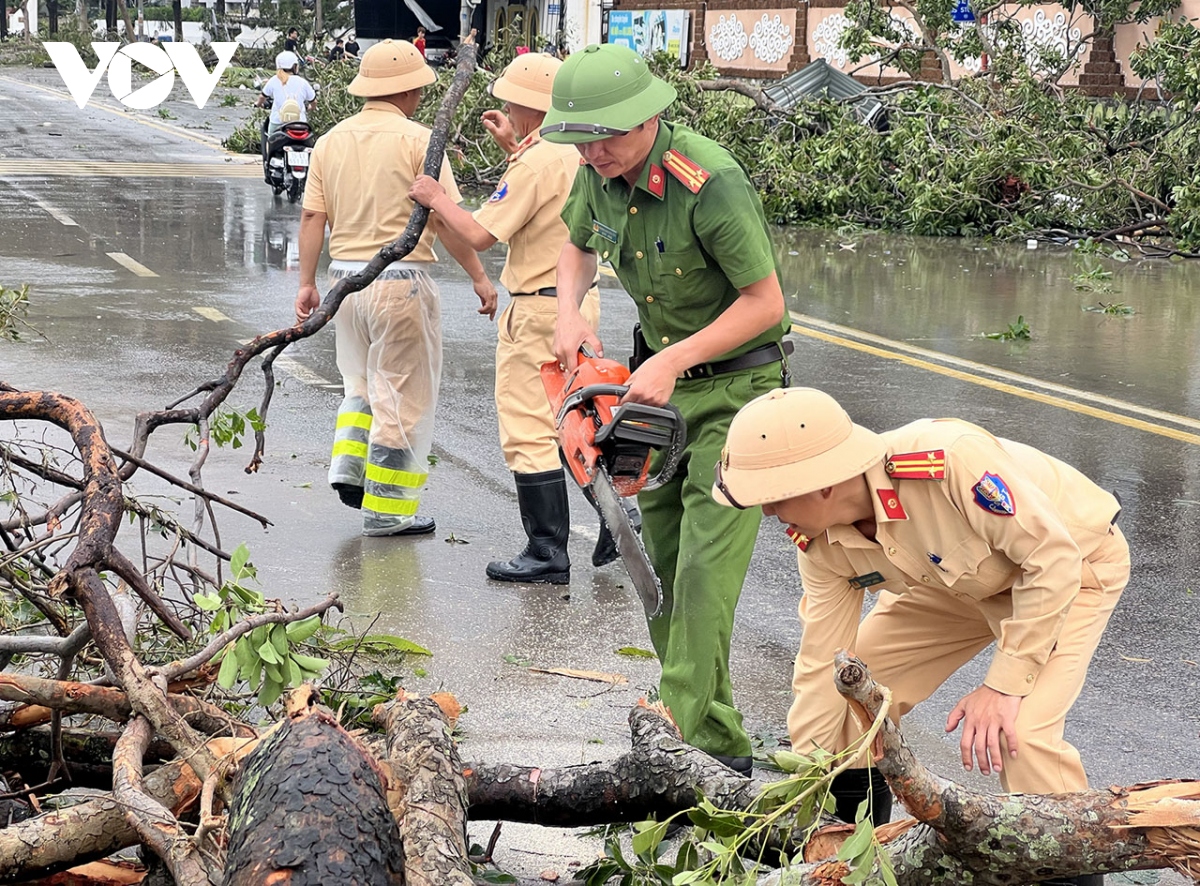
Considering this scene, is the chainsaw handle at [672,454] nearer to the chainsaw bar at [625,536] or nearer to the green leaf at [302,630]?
the chainsaw bar at [625,536]

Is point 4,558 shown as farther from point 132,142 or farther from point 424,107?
point 132,142

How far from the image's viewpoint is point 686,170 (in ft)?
12.8

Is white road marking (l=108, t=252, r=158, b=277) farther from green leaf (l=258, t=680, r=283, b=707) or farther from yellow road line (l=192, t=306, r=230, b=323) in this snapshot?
green leaf (l=258, t=680, r=283, b=707)

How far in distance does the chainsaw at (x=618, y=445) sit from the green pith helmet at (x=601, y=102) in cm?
66

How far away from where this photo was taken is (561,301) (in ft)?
14.6

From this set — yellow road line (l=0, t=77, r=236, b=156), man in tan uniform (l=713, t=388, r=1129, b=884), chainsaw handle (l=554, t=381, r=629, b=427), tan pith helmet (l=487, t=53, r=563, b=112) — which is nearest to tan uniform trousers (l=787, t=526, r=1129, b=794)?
man in tan uniform (l=713, t=388, r=1129, b=884)

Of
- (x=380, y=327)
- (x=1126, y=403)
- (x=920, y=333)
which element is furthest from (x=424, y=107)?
(x=380, y=327)

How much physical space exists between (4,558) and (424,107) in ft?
65.1

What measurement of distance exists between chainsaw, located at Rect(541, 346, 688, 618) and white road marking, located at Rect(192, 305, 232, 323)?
7068 mm

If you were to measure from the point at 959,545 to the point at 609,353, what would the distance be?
6730 mm

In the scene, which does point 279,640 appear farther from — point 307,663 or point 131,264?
point 131,264

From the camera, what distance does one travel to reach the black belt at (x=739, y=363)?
407 centimetres

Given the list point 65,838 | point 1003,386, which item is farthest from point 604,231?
point 1003,386

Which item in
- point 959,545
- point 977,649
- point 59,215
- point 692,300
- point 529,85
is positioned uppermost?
point 529,85
